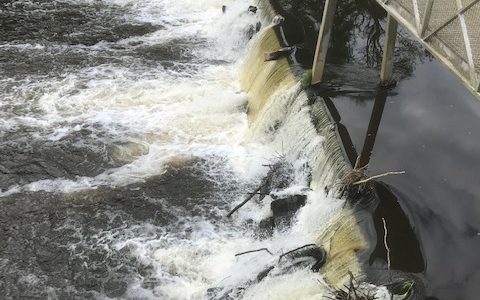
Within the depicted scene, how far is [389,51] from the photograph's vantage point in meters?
9.05

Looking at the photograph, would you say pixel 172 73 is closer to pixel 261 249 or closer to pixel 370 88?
pixel 370 88

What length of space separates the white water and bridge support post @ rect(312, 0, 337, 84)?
1009mm

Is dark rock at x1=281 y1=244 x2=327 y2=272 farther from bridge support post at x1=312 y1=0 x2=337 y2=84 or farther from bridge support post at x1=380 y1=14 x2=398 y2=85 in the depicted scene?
bridge support post at x1=380 y1=14 x2=398 y2=85

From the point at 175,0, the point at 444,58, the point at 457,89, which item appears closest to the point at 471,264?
the point at 444,58

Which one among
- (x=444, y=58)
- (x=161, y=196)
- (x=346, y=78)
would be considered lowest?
(x=161, y=196)

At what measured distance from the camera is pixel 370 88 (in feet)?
31.2

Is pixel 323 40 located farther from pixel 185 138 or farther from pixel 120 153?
pixel 120 153

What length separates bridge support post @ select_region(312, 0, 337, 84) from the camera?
902cm

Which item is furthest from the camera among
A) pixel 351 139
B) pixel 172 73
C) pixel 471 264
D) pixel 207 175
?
pixel 172 73

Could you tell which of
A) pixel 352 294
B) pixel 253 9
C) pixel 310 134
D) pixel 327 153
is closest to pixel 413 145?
pixel 327 153

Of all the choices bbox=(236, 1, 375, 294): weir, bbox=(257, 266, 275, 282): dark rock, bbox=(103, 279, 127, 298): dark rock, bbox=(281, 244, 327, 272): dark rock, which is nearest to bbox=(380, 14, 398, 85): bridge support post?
bbox=(236, 1, 375, 294): weir

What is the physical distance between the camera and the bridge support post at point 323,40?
29.6 feet

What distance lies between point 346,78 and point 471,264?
4.56m

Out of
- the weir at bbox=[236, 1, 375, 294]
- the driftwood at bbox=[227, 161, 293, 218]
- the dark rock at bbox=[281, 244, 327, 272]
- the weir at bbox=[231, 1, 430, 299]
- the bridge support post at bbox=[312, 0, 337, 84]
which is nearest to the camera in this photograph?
the weir at bbox=[231, 1, 430, 299]
